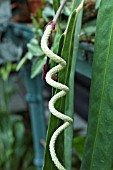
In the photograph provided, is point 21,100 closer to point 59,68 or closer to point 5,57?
point 5,57

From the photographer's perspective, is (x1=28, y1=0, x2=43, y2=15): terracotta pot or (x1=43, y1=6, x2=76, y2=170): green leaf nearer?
(x1=43, y1=6, x2=76, y2=170): green leaf

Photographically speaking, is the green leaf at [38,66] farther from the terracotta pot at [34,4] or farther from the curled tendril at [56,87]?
the terracotta pot at [34,4]

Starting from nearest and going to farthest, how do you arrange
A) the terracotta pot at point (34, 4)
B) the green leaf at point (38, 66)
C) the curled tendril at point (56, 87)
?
the curled tendril at point (56, 87) < the green leaf at point (38, 66) < the terracotta pot at point (34, 4)

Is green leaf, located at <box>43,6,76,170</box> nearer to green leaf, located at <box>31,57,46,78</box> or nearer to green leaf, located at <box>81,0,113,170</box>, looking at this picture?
green leaf, located at <box>81,0,113,170</box>

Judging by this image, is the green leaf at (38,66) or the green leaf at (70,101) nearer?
the green leaf at (70,101)

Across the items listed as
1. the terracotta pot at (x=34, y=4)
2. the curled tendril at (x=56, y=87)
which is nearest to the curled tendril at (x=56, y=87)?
the curled tendril at (x=56, y=87)

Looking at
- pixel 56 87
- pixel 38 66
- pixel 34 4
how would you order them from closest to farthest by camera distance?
pixel 56 87, pixel 38 66, pixel 34 4

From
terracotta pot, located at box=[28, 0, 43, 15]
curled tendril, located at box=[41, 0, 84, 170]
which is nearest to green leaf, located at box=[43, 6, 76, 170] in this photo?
curled tendril, located at box=[41, 0, 84, 170]

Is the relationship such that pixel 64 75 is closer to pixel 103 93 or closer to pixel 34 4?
pixel 103 93

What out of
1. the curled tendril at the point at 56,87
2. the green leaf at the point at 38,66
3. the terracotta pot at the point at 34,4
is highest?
the terracotta pot at the point at 34,4

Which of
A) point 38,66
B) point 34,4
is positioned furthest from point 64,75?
point 34,4
